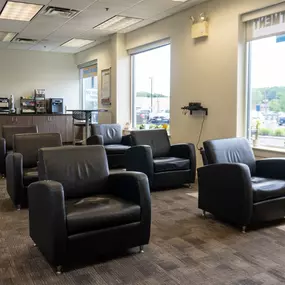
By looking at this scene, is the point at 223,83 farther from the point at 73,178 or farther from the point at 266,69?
the point at 73,178

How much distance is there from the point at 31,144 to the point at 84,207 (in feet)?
7.58

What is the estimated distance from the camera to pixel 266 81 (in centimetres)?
521

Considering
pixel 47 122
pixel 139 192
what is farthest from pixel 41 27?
pixel 139 192

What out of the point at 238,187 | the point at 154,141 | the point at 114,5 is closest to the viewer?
the point at 238,187

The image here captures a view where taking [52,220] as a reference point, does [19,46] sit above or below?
above

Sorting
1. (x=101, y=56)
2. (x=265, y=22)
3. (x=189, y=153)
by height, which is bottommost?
(x=189, y=153)

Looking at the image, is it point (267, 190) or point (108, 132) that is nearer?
point (267, 190)

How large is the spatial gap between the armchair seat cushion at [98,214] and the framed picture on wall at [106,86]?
624 centimetres

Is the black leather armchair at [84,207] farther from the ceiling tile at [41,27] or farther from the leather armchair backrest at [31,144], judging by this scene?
the ceiling tile at [41,27]

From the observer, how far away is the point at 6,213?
411cm

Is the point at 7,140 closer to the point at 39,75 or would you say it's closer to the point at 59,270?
the point at 59,270

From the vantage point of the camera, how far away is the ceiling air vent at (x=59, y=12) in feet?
20.6

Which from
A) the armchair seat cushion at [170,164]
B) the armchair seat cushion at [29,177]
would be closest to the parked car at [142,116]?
the armchair seat cushion at [170,164]

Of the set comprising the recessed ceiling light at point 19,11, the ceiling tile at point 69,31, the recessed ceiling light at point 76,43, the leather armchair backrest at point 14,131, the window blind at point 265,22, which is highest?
the recessed ceiling light at point 19,11
